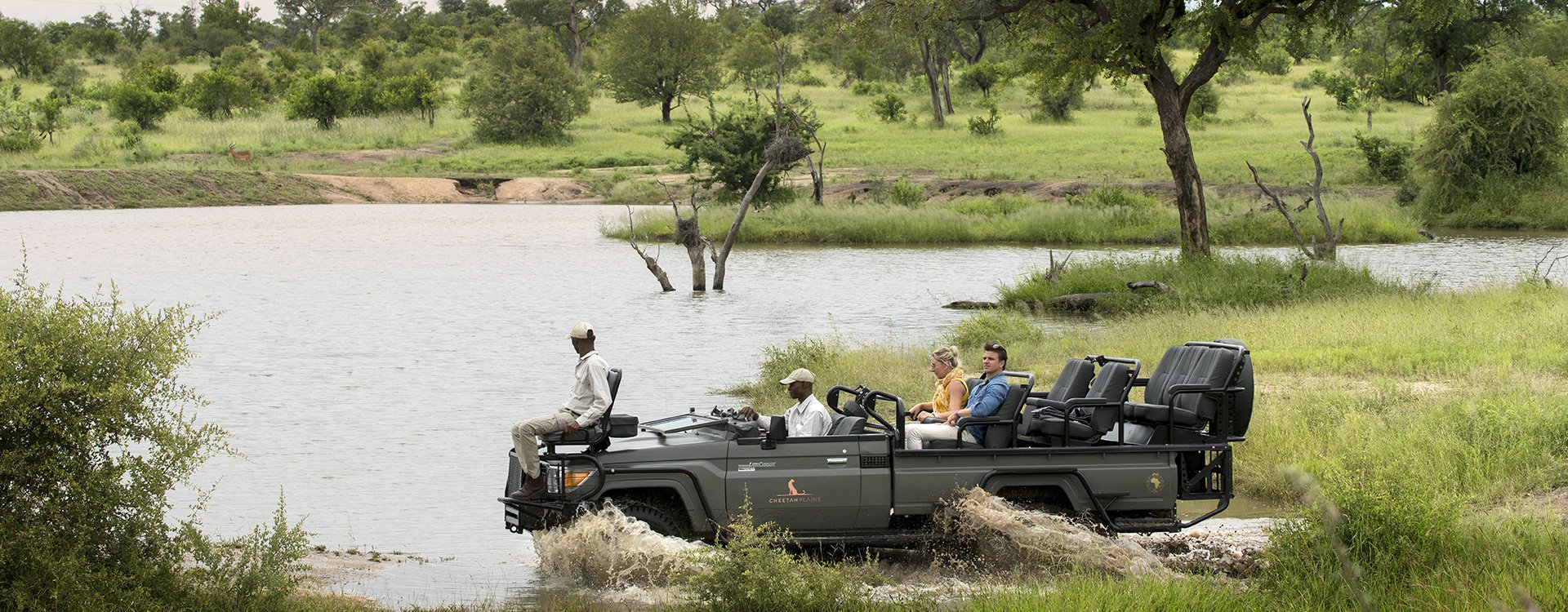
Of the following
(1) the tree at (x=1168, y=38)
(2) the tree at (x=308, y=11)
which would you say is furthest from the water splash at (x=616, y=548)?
(2) the tree at (x=308, y=11)

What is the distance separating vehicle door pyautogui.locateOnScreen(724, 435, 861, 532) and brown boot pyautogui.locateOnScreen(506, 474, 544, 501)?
→ 1.23 m

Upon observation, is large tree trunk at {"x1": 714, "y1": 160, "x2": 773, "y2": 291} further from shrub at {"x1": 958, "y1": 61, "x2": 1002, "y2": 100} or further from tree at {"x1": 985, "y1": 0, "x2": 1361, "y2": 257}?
shrub at {"x1": 958, "y1": 61, "x2": 1002, "y2": 100}

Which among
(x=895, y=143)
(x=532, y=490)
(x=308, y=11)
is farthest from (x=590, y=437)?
(x=308, y=11)

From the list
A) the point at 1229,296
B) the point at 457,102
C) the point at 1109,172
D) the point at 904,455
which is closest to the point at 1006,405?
the point at 904,455

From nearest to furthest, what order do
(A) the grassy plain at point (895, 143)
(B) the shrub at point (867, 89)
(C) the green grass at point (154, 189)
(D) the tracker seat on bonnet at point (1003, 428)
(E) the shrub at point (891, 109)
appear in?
(D) the tracker seat on bonnet at point (1003, 428), (A) the grassy plain at point (895, 143), (C) the green grass at point (154, 189), (E) the shrub at point (891, 109), (B) the shrub at point (867, 89)

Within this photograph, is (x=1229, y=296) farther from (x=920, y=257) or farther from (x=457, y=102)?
(x=457, y=102)

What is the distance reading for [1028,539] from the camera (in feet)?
29.7

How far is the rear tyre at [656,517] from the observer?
9.27m

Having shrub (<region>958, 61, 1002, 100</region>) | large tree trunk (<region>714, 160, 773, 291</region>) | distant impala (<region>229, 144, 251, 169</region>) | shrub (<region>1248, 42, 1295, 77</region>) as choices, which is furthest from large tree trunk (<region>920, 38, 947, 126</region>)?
large tree trunk (<region>714, 160, 773, 291</region>)

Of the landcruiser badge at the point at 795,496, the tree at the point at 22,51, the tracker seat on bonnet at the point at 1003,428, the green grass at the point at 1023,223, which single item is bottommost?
the green grass at the point at 1023,223

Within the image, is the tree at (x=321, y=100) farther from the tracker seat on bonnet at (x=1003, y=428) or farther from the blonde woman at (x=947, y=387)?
the tracker seat on bonnet at (x=1003, y=428)

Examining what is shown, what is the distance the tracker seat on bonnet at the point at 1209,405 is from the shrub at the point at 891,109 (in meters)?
56.5

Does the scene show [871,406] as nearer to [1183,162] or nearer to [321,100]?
[1183,162]

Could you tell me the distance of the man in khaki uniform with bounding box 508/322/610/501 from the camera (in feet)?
30.9
